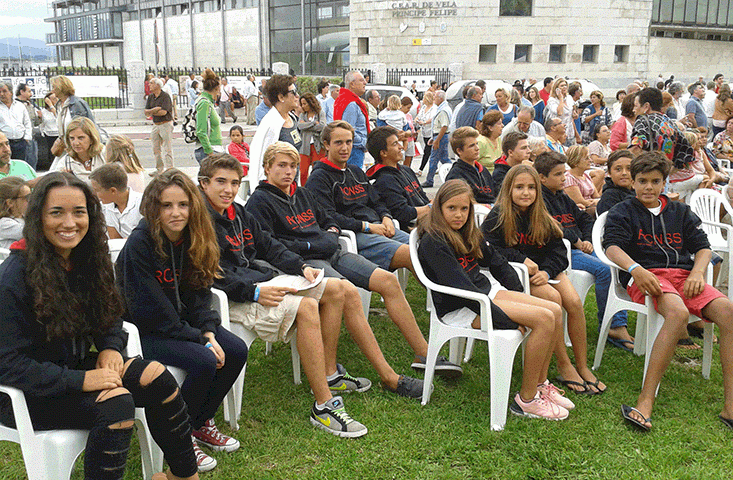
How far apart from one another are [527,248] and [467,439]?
1.57 m

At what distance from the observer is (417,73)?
3634 cm

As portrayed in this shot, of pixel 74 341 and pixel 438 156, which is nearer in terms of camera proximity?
pixel 74 341

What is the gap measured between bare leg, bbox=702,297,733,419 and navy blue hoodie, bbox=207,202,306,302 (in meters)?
2.57

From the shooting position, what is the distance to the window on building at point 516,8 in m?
37.1

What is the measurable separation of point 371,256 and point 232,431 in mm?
1874

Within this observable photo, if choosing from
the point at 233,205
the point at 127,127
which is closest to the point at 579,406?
the point at 233,205

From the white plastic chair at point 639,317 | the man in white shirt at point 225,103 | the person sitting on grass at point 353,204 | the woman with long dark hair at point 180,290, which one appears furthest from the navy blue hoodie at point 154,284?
the man in white shirt at point 225,103

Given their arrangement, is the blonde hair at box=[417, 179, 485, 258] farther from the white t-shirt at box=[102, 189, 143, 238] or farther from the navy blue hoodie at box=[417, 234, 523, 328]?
the white t-shirt at box=[102, 189, 143, 238]

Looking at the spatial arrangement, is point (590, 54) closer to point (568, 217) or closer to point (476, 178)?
point (476, 178)

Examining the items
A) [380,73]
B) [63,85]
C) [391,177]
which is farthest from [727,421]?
[380,73]

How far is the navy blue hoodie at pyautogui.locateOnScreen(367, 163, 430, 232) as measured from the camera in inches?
223

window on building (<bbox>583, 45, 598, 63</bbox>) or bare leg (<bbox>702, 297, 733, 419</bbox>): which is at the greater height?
→ window on building (<bbox>583, 45, 598, 63</bbox>)

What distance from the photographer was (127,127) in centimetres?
2394

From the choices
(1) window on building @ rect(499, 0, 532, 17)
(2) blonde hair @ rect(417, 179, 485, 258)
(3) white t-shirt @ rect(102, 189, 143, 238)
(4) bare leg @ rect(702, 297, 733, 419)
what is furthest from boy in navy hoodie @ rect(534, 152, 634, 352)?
(1) window on building @ rect(499, 0, 532, 17)
